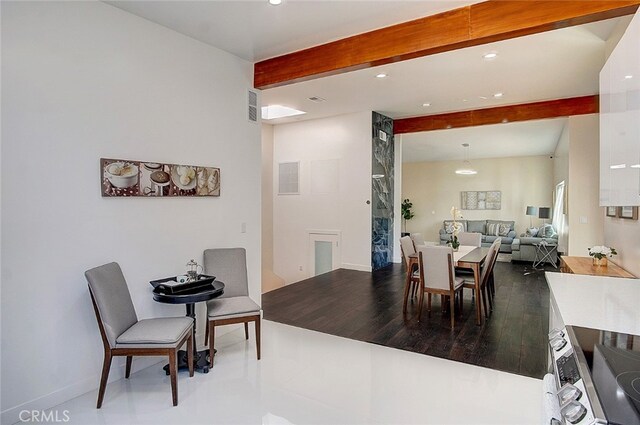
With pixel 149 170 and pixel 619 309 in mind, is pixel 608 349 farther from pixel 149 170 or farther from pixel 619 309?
pixel 149 170

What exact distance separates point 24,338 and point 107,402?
703 millimetres

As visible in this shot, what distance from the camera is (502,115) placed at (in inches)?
254

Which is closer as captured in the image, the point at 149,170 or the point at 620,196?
the point at 620,196

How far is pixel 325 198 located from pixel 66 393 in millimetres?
5404

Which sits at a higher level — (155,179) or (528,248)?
(155,179)

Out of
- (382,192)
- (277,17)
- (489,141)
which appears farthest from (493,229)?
(277,17)

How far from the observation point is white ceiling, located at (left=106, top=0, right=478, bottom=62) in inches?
111

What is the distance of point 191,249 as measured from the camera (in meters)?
3.47

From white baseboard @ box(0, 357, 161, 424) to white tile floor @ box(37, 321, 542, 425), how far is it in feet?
0.20

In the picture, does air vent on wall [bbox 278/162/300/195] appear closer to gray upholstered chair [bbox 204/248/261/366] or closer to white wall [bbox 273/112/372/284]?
white wall [bbox 273/112/372/284]

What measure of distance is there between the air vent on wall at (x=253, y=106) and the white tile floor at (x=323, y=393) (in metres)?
2.54

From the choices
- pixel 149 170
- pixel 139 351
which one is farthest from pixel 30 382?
pixel 149 170

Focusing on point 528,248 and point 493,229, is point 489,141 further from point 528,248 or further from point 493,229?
point 493,229

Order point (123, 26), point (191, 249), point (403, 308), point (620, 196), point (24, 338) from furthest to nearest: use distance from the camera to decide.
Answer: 1. point (403, 308)
2. point (191, 249)
3. point (123, 26)
4. point (24, 338)
5. point (620, 196)
